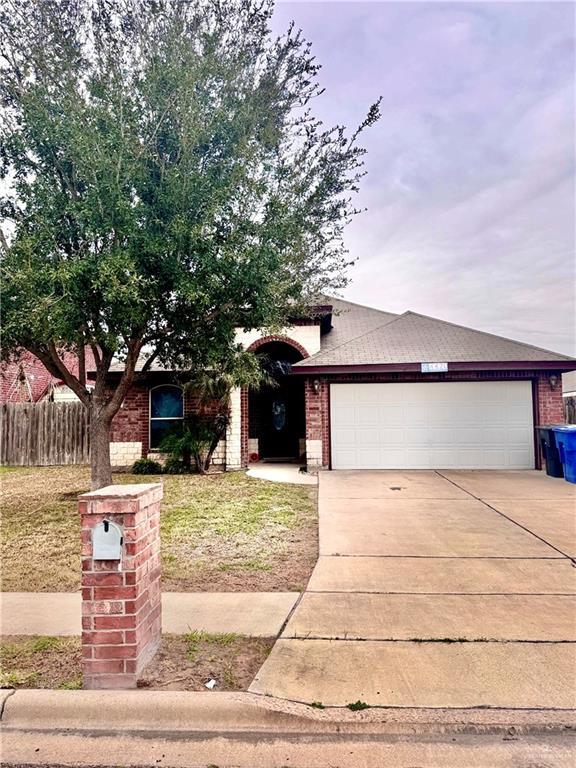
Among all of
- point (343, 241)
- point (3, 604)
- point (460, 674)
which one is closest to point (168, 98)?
point (343, 241)

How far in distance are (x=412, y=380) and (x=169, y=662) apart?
999cm

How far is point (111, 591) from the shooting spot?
9.22ft

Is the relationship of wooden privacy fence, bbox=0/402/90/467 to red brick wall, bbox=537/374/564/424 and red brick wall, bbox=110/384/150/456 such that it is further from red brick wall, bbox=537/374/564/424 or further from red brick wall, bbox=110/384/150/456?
red brick wall, bbox=537/374/564/424

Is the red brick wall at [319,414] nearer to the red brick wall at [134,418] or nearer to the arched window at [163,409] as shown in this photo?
the arched window at [163,409]

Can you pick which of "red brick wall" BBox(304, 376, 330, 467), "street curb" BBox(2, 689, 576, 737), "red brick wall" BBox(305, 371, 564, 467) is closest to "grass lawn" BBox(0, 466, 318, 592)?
"street curb" BBox(2, 689, 576, 737)

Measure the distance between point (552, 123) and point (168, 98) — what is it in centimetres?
796

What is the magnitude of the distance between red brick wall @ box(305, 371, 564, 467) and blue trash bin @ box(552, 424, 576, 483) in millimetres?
1499

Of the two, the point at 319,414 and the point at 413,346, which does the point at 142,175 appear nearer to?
the point at 319,414

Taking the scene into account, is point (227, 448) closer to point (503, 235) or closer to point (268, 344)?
point (268, 344)

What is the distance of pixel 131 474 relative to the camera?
1241 centimetres

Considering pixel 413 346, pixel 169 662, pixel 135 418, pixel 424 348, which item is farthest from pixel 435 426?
pixel 169 662

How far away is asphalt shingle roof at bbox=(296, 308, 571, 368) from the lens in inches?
468

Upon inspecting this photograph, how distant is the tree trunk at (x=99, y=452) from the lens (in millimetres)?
8812

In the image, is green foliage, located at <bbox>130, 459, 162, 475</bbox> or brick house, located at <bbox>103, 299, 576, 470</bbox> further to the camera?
green foliage, located at <bbox>130, 459, 162, 475</bbox>
